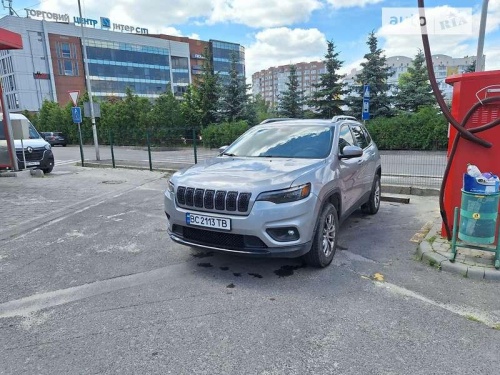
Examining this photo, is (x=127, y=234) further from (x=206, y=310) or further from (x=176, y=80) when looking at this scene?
(x=176, y=80)

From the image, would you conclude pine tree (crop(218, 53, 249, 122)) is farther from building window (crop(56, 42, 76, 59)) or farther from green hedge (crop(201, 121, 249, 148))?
building window (crop(56, 42, 76, 59))

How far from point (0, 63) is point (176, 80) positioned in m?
34.6

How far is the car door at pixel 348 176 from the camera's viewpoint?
4.69 m

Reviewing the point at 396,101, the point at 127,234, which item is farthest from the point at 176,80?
the point at 127,234

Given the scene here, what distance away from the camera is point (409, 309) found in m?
3.27

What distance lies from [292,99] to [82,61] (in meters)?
58.3

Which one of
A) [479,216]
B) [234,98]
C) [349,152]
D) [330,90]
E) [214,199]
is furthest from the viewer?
[234,98]

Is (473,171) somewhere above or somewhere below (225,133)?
above

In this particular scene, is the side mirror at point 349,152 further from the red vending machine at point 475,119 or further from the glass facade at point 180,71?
the glass facade at point 180,71

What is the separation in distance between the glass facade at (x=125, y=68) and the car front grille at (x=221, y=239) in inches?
2799

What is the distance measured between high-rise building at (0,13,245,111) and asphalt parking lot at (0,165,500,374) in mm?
52167

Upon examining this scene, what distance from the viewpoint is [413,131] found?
63.5 ft

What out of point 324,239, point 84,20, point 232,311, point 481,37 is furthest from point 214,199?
point 84,20

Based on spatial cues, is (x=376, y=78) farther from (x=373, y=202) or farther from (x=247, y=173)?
(x=247, y=173)
